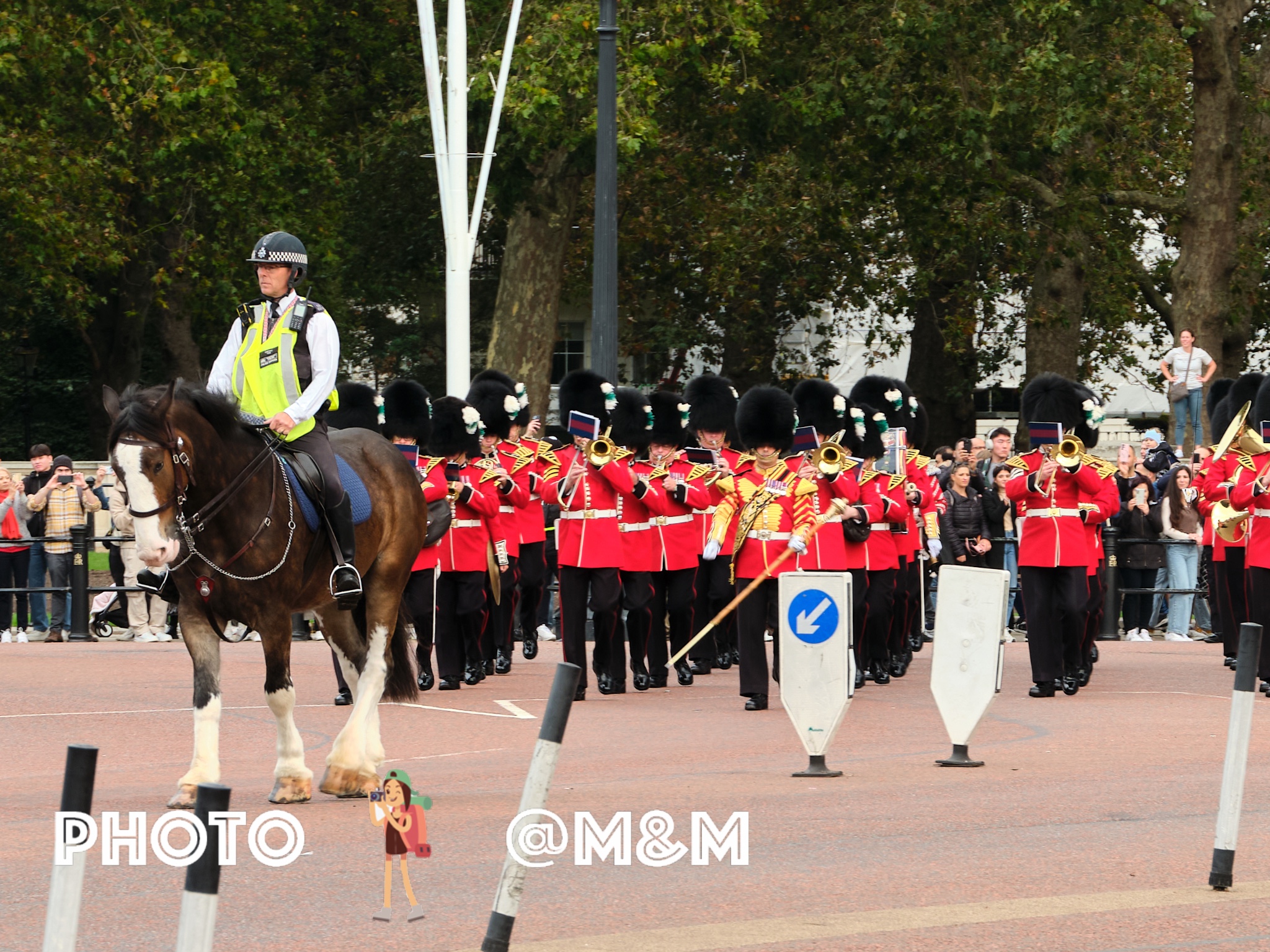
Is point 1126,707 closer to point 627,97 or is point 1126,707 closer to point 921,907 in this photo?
point 921,907

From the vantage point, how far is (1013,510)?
2102 centimetres

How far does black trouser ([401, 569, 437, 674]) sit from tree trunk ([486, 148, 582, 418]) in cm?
1359

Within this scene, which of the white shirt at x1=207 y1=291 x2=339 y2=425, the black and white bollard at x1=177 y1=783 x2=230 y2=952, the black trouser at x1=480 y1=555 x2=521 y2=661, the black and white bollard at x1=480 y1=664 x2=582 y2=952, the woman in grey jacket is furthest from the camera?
the woman in grey jacket

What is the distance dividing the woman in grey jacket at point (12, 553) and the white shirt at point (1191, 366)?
45.0ft

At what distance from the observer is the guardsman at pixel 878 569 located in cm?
1542

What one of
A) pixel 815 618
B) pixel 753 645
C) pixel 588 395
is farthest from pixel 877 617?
pixel 815 618

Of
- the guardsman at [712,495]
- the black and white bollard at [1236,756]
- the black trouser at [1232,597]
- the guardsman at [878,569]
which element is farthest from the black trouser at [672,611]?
the black and white bollard at [1236,756]

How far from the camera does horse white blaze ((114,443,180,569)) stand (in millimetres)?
8648

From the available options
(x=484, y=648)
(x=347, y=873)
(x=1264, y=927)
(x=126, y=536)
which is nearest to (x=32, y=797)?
(x=347, y=873)

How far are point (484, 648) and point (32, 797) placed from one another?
651cm

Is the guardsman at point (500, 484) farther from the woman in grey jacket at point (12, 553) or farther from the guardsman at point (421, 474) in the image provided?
the woman in grey jacket at point (12, 553)

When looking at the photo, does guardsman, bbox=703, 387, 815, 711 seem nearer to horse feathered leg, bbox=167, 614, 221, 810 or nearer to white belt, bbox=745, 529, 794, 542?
white belt, bbox=745, 529, 794, 542

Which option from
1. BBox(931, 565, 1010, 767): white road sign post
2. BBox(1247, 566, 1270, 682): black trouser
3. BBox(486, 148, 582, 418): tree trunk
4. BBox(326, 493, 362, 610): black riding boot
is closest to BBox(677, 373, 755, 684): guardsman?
BBox(1247, 566, 1270, 682): black trouser

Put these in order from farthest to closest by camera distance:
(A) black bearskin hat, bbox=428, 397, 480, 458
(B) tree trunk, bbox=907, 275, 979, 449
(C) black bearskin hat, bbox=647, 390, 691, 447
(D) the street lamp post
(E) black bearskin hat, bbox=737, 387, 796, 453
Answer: (B) tree trunk, bbox=907, 275, 979, 449 → (D) the street lamp post → (C) black bearskin hat, bbox=647, 390, 691, 447 → (A) black bearskin hat, bbox=428, 397, 480, 458 → (E) black bearskin hat, bbox=737, 387, 796, 453
